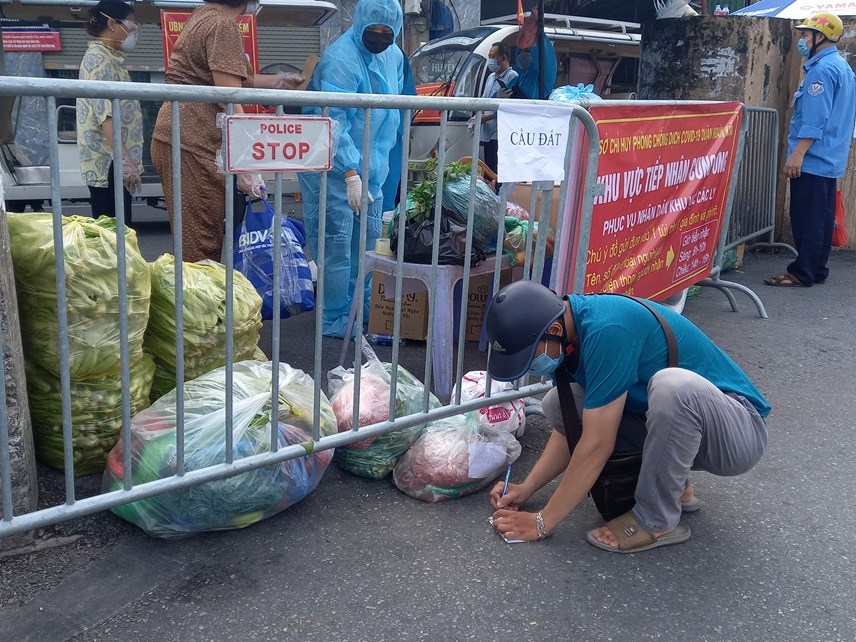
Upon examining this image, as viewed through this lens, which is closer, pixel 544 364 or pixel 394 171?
pixel 544 364

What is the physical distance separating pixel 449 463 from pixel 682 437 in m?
0.88

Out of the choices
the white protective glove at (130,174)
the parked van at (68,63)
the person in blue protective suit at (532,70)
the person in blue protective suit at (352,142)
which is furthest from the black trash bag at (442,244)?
the person in blue protective suit at (532,70)

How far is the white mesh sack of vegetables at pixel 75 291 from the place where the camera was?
8.90ft

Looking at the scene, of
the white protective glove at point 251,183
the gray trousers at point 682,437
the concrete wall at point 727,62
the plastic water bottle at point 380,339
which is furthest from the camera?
the concrete wall at point 727,62

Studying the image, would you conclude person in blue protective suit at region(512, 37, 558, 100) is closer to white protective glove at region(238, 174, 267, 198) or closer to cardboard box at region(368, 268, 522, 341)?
cardboard box at region(368, 268, 522, 341)

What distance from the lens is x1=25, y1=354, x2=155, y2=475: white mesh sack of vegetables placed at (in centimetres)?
289

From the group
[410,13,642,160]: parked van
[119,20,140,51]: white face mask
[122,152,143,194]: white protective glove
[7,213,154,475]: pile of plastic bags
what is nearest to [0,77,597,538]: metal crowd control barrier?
[7,213,154,475]: pile of plastic bags

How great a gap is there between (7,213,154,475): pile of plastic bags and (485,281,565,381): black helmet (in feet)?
4.21

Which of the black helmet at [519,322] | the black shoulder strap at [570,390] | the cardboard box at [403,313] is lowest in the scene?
the cardboard box at [403,313]

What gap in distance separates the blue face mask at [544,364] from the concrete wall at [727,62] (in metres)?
5.46

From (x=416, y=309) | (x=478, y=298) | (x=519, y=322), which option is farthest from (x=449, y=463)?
(x=416, y=309)

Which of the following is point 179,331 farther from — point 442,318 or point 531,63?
point 531,63

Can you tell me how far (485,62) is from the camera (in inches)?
357

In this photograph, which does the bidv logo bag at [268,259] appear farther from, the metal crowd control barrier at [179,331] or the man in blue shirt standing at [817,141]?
the man in blue shirt standing at [817,141]
